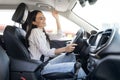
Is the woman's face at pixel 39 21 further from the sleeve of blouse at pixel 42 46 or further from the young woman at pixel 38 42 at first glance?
the sleeve of blouse at pixel 42 46

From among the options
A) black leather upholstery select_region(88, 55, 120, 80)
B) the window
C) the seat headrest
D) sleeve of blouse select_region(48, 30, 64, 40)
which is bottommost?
sleeve of blouse select_region(48, 30, 64, 40)

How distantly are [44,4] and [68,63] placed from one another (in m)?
1.74

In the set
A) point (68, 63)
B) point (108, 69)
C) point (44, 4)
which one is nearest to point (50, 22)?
point (44, 4)

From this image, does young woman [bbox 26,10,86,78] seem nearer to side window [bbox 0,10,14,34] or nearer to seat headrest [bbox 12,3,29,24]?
seat headrest [bbox 12,3,29,24]

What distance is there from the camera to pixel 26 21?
3178 mm

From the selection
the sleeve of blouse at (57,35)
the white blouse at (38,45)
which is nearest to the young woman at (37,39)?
the white blouse at (38,45)

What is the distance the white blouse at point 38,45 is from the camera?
291cm

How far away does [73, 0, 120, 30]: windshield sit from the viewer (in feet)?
12.3

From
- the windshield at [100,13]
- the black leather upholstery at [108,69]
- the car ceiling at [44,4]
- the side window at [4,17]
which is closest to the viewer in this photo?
the black leather upholstery at [108,69]

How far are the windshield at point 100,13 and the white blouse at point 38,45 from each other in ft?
3.39

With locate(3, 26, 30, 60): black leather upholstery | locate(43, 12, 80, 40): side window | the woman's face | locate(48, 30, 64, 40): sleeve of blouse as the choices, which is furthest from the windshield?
locate(3, 26, 30, 60): black leather upholstery

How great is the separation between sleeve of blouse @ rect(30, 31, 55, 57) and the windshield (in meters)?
1.06

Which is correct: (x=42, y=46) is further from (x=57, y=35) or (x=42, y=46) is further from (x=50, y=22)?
(x=50, y=22)

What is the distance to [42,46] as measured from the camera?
2.92 metres
